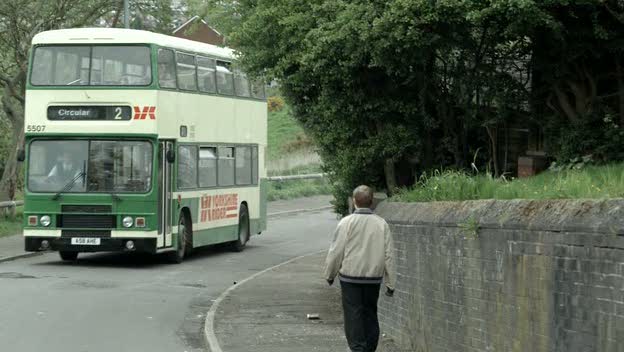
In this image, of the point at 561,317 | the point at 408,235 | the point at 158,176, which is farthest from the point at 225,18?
the point at 561,317

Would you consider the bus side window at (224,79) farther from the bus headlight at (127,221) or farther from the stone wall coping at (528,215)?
the stone wall coping at (528,215)

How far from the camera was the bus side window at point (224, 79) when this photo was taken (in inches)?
1014

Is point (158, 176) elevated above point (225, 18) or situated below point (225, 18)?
below

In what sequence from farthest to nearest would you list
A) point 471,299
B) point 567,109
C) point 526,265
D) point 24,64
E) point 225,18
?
1. point 24,64
2. point 225,18
3. point 567,109
4. point 471,299
5. point 526,265

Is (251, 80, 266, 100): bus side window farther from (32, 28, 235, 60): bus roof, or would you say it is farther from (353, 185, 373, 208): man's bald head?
(353, 185, 373, 208): man's bald head

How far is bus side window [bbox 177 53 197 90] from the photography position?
23.3 meters

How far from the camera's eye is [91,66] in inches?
869

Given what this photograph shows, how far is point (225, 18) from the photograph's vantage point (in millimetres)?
18359

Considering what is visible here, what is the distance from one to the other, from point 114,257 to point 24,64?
797cm

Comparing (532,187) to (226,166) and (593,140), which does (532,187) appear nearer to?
(593,140)

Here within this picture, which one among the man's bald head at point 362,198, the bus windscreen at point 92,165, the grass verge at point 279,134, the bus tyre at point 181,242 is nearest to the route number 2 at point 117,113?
the bus windscreen at point 92,165

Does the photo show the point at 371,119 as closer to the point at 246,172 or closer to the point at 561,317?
the point at 561,317

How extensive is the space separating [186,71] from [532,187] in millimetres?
14552

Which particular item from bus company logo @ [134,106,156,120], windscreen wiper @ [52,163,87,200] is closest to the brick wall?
bus company logo @ [134,106,156,120]
